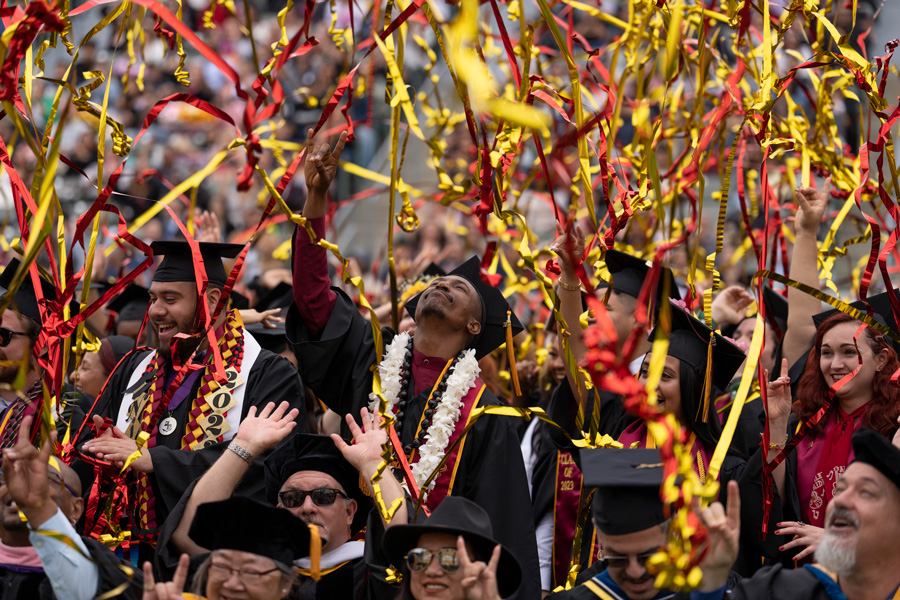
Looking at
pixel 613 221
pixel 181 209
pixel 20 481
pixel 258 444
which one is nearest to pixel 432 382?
pixel 258 444

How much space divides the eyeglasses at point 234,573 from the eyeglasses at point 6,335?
1.87 metres

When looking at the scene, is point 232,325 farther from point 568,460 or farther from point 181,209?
point 181,209

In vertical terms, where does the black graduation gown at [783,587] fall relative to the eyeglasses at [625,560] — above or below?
below

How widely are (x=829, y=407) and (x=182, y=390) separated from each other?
2.75 meters

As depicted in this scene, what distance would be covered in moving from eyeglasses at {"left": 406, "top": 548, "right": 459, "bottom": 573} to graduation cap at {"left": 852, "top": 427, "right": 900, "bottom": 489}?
4.26ft

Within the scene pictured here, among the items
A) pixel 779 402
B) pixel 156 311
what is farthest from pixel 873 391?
pixel 156 311

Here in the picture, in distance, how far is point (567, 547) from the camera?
5023 mm

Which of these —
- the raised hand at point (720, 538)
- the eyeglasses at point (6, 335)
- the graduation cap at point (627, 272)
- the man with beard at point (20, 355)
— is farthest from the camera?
the graduation cap at point (627, 272)

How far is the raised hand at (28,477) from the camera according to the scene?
11.1 feet

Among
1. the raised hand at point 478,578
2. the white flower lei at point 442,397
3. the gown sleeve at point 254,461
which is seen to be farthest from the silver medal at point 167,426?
the raised hand at point 478,578

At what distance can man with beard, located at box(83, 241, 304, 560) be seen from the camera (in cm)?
437

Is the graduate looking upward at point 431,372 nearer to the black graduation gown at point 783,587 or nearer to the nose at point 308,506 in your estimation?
the nose at point 308,506

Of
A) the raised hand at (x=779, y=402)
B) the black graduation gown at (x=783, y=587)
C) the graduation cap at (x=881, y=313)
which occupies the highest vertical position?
the graduation cap at (x=881, y=313)

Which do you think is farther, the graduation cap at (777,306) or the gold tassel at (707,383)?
the graduation cap at (777,306)
